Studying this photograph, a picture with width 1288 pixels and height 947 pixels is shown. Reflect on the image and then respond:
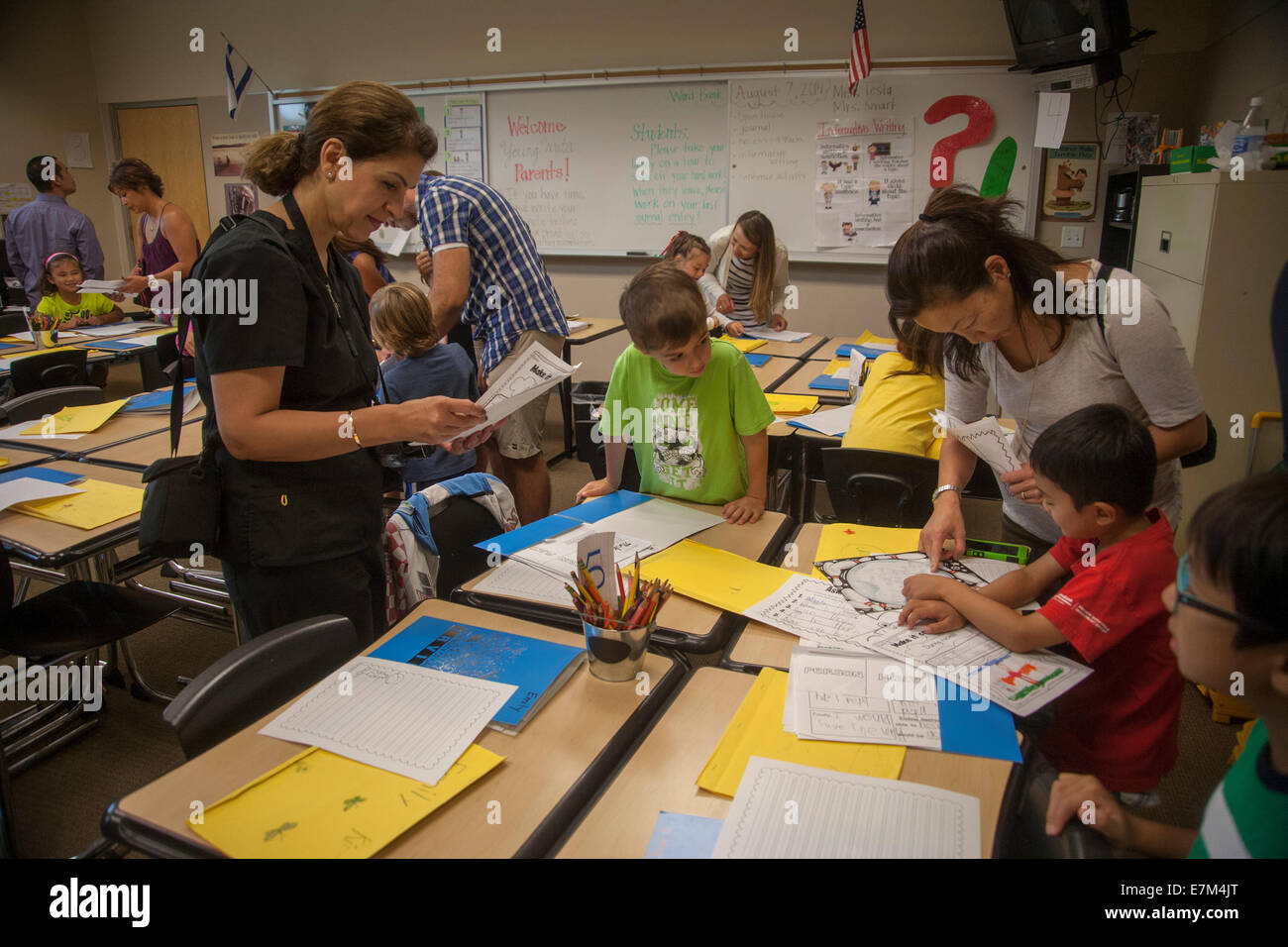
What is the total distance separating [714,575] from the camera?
5.13 feet

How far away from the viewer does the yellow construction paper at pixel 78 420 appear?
271 centimetres

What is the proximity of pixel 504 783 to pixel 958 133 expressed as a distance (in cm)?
500

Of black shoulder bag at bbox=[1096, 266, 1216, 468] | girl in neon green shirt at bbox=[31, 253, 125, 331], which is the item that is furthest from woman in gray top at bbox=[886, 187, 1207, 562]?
girl in neon green shirt at bbox=[31, 253, 125, 331]

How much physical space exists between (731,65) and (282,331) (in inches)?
187

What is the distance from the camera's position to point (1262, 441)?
2.83 metres

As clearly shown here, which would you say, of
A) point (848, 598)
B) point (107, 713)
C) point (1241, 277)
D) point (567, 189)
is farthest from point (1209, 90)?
point (107, 713)

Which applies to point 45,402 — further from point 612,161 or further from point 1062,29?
point 1062,29

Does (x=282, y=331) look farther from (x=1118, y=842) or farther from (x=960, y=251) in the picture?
(x=1118, y=842)

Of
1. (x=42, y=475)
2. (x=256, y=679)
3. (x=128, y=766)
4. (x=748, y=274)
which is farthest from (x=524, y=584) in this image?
(x=748, y=274)

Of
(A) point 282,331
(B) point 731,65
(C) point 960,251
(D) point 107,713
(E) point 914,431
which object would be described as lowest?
(D) point 107,713

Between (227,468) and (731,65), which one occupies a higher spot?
(731,65)

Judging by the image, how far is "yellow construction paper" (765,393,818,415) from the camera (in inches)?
113

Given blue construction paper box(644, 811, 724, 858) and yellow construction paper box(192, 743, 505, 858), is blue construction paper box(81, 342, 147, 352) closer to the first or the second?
yellow construction paper box(192, 743, 505, 858)

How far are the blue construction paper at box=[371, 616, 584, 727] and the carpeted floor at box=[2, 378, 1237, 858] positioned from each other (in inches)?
35.5
